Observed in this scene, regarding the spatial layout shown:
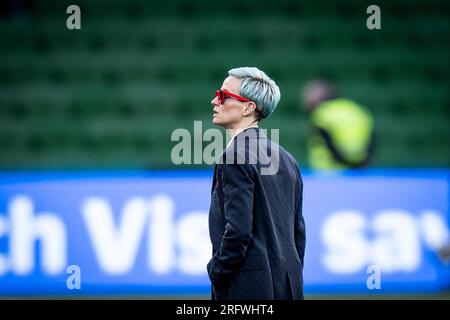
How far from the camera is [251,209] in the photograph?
3.52 meters

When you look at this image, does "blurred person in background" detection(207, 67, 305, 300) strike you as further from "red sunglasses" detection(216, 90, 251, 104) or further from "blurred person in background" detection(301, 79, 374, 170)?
"blurred person in background" detection(301, 79, 374, 170)

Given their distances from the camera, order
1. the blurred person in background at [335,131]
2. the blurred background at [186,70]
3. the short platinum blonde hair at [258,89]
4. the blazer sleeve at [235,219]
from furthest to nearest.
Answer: the blurred background at [186,70], the blurred person in background at [335,131], the short platinum blonde hair at [258,89], the blazer sleeve at [235,219]

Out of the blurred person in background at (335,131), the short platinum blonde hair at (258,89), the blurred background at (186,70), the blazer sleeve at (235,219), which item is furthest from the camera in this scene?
the blurred background at (186,70)

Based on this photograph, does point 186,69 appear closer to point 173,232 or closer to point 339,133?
point 339,133

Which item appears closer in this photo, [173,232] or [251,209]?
[251,209]

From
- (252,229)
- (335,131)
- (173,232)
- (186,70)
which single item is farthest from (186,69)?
(252,229)

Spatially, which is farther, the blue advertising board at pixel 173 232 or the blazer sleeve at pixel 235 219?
the blue advertising board at pixel 173 232

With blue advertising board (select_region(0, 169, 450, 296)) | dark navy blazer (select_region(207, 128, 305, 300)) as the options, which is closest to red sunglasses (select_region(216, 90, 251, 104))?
dark navy blazer (select_region(207, 128, 305, 300))

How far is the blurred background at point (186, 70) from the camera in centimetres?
958

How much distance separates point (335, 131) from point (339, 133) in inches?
1.6

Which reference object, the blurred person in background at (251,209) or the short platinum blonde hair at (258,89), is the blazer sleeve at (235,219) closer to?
the blurred person in background at (251,209)

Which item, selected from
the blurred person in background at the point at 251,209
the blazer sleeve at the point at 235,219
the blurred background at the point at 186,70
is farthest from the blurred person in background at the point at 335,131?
the blazer sleeve at the point at 235,219

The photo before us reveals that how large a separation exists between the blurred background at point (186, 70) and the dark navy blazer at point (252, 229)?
5.39 metres

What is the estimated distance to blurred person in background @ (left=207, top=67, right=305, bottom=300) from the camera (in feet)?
11.5
